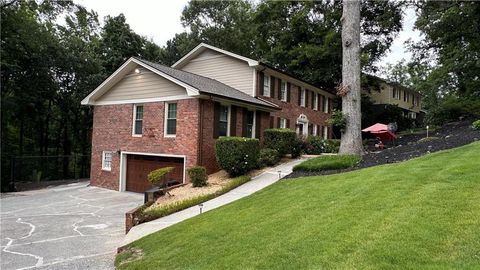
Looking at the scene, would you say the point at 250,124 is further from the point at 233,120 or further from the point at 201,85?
the point at 201,85

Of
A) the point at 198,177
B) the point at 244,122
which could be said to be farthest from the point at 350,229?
the point at 244,122

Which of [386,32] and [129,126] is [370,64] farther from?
[129,126]

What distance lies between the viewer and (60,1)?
22078 mm

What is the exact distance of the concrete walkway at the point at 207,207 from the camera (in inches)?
323

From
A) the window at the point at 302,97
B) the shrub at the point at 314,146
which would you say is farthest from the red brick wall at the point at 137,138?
the window at the point at 302,97

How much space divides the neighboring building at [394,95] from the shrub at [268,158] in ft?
64.3

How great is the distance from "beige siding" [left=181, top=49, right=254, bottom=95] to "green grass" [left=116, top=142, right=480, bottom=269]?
1189 centimetres

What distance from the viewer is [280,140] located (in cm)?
1630

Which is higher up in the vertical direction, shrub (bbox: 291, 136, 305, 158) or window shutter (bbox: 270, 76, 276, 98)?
window shutter (bbox: 270, 76, 276, 98)

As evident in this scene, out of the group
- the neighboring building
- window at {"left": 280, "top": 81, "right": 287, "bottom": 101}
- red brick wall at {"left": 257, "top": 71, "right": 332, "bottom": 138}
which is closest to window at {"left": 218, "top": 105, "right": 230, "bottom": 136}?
red brick wall at {"left": 257, "top": 71, "right": 332, "bottom": 138}

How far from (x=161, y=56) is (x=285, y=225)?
3054cm

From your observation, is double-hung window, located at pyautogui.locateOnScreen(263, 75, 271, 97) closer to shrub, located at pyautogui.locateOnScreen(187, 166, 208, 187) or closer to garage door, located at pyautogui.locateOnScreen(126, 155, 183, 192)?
garage door, located at pyautogui.locateOnScreen(126, 155, 183, 192)

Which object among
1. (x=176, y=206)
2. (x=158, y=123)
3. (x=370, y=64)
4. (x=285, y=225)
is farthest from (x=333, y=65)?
(x=285, y=225)

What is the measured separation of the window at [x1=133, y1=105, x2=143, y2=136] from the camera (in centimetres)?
1639
